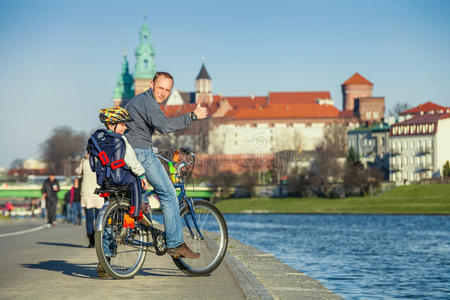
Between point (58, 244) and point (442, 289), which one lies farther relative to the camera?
point (58, 244)

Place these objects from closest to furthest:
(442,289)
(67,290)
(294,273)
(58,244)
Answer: (67,290) → (294,273) → (442,289) → (58,244)

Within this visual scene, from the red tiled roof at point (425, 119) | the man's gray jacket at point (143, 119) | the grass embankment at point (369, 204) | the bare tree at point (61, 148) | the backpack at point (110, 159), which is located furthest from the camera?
the bare tree at point (61, 148)

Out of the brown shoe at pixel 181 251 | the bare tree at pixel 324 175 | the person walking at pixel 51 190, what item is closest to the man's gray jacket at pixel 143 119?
the brown shoe at pixel 181 251

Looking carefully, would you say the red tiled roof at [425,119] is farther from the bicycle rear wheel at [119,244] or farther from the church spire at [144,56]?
the bicycle rear wheel at [119,244]

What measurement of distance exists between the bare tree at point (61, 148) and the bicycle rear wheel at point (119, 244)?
147752 mm

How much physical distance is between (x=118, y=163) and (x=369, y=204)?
91.3m

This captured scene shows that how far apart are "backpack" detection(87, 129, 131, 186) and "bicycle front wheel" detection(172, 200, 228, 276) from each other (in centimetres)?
98

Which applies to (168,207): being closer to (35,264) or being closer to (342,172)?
(35,264)

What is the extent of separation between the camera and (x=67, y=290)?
882 centimetres

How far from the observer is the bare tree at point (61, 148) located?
15925 centimetres

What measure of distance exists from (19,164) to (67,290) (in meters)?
178

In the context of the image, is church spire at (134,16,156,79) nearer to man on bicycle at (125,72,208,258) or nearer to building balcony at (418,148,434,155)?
building balcony at (418,148,434,155)

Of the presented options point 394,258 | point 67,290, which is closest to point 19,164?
point 394,258

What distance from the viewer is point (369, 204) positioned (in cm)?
9900
